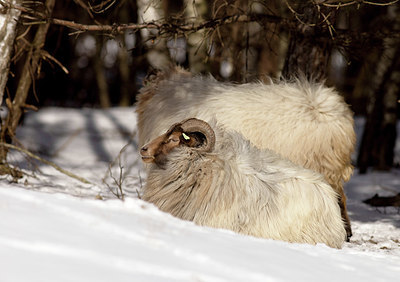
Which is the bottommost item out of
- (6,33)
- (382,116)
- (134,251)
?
(382,116)

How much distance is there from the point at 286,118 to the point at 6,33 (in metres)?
2.58

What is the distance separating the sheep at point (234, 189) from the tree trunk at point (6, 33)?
163 centimetres

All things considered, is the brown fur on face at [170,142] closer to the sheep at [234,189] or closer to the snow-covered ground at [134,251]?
the sheep at [234,189]

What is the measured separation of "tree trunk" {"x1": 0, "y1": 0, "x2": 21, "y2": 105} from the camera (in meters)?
5.23

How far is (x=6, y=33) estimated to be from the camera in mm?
5285

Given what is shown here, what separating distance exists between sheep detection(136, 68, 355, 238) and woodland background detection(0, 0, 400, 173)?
1.21ft

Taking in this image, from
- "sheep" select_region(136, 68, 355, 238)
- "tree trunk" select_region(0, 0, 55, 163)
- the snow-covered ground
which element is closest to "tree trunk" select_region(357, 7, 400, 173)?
"sheep" select_region(136, 68, 355, 238)

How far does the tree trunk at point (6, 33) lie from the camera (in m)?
5.23

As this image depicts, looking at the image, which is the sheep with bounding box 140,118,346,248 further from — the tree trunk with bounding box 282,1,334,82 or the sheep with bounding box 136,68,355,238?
the tree trunk with bounding box 282,1,334,82

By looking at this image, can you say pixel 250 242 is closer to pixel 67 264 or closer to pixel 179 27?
pixel 67 264

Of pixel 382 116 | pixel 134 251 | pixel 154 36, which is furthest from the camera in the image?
pixel 382 116

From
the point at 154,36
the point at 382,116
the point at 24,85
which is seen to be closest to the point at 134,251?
the point at 154,36

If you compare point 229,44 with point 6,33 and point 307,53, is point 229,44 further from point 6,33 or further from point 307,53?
point 6,33

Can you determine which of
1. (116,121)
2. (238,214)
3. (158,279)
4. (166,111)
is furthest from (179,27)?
(116,121)
